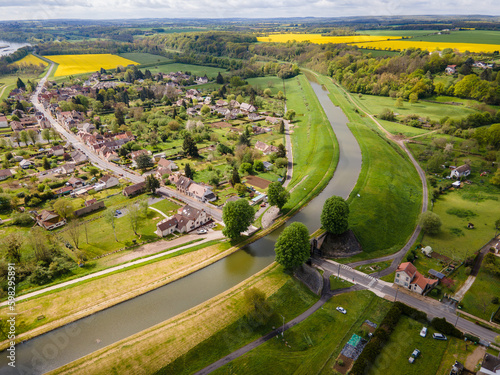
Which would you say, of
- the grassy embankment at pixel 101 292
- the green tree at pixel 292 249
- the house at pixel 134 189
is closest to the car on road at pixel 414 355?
the green tree at pixel 292 249

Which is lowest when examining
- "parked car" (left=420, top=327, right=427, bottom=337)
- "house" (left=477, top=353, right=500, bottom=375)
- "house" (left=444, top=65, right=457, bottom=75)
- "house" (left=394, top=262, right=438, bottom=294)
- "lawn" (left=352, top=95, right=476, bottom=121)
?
"parked car" (left=420, top=327, right=427, bottom=337)

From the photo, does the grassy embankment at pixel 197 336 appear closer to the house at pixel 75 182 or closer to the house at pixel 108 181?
the house at pixel 108 181

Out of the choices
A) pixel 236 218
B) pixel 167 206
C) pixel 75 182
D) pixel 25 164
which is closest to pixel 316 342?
pixel 236 218

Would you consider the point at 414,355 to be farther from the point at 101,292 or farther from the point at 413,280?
the point at 101,292

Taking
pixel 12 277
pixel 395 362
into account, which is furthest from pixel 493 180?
pixel 12 277

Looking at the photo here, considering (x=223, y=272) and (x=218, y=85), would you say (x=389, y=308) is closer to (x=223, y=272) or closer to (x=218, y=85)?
(x=223, y=272)

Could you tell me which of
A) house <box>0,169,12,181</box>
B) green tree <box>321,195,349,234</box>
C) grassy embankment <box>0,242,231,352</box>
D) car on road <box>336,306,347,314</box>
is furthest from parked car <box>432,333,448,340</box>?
house <box>0,169,12,181</box>

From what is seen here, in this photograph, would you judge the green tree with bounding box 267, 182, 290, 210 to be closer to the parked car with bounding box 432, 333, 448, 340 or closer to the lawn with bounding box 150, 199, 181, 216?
the lawn with bounding box 150, 199, 181, 216

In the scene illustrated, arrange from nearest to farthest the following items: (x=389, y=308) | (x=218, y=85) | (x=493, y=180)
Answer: (x=389, y=308)
(x=493, y=180)
(x=218, y=85)
